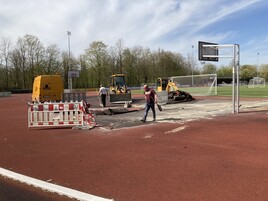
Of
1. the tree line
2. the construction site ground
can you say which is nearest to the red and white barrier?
the construction site ground

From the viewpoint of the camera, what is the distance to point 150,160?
25.0 ft

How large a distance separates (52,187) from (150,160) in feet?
8.66

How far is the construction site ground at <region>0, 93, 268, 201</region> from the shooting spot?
5.48 m

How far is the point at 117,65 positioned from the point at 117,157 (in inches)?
3548

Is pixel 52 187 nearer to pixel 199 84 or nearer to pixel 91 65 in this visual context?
pixel 199 84

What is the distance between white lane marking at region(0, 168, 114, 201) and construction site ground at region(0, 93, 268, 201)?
0.18m

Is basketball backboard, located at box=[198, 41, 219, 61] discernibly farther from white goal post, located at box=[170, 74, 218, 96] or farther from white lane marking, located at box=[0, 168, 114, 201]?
white goal post, located at box=[170, 74, 218, 96]

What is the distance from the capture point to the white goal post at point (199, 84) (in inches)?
1594

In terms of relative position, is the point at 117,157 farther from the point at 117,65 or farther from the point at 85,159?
the point at 117,65

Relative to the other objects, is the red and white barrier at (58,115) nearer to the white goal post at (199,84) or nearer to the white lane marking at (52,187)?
the white lane marking at (52,187)

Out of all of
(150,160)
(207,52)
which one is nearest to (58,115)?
(150,160)

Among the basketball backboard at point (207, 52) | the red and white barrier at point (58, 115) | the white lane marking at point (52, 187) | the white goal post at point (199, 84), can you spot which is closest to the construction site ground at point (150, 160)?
the white lane marking at point (52, 187)

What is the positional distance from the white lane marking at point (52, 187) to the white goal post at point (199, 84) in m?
33.8

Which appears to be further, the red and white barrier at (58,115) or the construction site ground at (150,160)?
the red and white barrier at (58,115)
